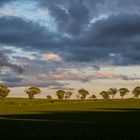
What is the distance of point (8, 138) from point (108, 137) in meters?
7.21

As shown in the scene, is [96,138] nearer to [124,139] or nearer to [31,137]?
[124,139]

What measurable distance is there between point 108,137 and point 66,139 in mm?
3174

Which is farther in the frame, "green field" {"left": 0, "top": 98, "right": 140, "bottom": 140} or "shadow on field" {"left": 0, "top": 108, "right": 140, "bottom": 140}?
"green field" {"left": 0, "top": 98, "right": 140, "bottom": 140}

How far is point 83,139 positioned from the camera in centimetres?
3023

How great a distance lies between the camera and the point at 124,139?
29812mm

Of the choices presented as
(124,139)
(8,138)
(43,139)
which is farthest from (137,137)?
(8,138)

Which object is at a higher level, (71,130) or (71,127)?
(71,127)

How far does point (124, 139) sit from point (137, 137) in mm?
2020

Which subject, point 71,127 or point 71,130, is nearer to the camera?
point 71,130

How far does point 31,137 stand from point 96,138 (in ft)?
15.6

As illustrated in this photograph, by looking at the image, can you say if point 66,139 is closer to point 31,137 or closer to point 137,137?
point 31,137

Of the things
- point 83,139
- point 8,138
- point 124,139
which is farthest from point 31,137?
point 124,139

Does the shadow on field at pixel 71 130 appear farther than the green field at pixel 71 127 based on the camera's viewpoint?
No

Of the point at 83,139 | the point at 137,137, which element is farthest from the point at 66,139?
the point at 137,137
